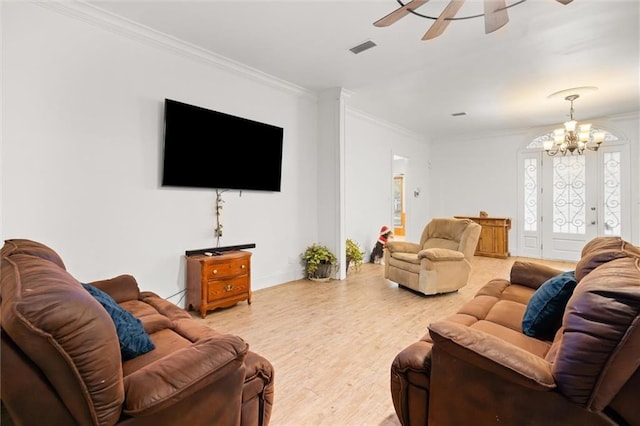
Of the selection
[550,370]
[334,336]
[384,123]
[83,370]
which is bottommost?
[334,336]

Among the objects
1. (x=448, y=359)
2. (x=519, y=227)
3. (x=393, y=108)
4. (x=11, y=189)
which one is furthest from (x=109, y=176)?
(x=519, y=227)

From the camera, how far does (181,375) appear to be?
3.55 feet

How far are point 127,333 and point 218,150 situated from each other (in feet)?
8.35

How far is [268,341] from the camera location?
2641 millimetres

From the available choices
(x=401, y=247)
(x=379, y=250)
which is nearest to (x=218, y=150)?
(x=401, y=247)

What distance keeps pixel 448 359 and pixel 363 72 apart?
3684 mm

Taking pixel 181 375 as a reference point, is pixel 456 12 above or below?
above

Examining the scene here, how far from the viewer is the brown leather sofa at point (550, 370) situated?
101cm

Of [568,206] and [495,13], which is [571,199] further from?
[495,13]

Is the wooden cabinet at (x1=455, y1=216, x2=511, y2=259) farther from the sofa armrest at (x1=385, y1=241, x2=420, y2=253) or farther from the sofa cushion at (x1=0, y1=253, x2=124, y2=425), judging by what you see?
the sofa cushion at (x1=0, y1=253, x2=124, y2=425)

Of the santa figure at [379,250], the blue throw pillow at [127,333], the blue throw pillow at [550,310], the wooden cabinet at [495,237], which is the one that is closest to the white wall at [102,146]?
the blue throw pillow at [127,333]

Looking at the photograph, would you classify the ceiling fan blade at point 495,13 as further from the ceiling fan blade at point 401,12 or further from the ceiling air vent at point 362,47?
the ceiling air vent at point 362,47

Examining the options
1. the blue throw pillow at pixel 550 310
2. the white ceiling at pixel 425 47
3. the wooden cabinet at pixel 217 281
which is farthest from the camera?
the wooden cabinet at pixel 217 281

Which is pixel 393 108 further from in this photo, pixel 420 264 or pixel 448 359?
pixel 448 359
